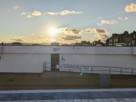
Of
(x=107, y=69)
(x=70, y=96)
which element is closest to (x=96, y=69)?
(x=107, y=69)

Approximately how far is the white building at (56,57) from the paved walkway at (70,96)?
22.6 metres

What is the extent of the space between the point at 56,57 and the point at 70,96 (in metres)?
23.7

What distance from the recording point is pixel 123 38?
44000 millimetres

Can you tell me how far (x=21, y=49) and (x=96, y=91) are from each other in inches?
937

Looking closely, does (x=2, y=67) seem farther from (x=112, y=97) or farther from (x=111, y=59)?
(x=112, y=97)

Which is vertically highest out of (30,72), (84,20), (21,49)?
(84,20)

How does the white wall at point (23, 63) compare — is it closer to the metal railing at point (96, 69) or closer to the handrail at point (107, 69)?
the metal railing at point (96, 69)

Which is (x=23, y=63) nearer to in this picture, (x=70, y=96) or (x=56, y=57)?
(x=56, y=57)

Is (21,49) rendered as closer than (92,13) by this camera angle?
No

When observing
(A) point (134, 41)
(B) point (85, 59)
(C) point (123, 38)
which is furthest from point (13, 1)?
(C) point (123, 38)

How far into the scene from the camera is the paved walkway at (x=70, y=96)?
27.0ft

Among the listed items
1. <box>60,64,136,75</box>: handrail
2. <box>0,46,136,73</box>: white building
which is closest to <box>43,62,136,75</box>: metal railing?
<box>60,64,136,75</box>: handrail

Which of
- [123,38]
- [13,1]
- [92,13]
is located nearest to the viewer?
[13,1]

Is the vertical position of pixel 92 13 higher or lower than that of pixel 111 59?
higher
